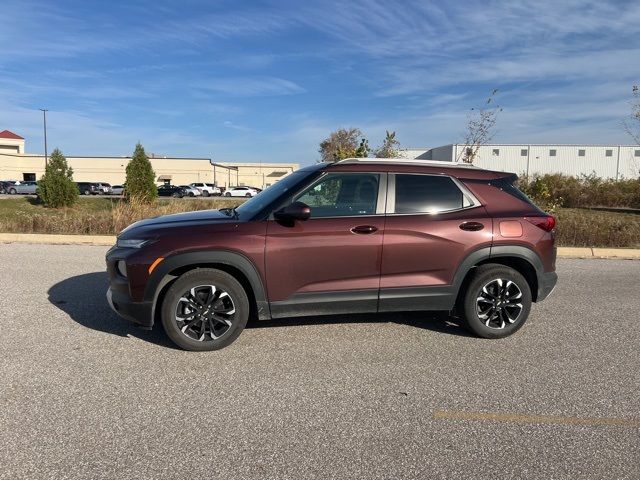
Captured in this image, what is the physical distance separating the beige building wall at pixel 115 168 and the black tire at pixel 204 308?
237 ft

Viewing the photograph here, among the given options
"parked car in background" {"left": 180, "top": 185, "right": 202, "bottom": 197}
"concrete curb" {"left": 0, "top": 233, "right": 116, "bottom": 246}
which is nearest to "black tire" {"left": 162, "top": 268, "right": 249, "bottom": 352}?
"concrete curb" {"left": 0, "top": 233, "right": 116, "bottom": 246}

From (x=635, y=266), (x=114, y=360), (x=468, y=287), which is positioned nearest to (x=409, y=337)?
(x=468, y=287)

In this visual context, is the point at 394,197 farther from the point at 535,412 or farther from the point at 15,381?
the point at 15,381

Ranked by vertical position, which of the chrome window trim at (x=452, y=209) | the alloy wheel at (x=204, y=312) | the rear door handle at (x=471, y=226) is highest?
the chrome window trim at (x=452, y=209)

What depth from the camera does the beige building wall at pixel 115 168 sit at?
242 feet

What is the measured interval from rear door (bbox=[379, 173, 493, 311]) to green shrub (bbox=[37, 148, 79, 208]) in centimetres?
2884

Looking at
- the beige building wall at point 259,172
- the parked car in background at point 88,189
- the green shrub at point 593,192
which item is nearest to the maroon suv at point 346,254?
the green shrub at point 593,192

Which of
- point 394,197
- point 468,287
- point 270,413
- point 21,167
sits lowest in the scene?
point 270,413

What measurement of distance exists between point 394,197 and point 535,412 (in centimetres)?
230

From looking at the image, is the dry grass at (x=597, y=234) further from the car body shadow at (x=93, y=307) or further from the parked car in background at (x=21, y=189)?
the parked car in background at (x=21, y=189)

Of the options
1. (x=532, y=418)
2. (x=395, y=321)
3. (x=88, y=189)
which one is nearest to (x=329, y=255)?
(x=395, y=321)

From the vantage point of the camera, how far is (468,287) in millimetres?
5020

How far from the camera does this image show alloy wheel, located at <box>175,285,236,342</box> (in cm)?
450

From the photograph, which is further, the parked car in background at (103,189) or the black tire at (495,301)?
the parked car in background at (103,189)
